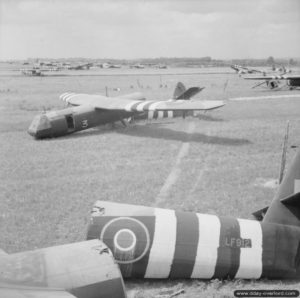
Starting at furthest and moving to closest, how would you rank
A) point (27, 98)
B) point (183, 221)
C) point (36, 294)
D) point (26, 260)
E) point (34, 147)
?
1. point (27, 98)
2. point (34, 147)
3. point (183, 221)
4. point (26, 260)
5. point (36, 294)

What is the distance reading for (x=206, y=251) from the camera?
280 inches

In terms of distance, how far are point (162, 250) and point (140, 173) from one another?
682 centimetres

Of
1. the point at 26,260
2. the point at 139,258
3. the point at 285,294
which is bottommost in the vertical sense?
the point at 285,294

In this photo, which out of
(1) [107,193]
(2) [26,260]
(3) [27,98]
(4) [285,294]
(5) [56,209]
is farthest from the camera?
(3) [27,98]

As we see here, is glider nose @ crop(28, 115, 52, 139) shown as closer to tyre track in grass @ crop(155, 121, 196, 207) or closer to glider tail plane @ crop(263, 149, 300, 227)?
tyre track in grass @ crop(155, 121, 196, 207)

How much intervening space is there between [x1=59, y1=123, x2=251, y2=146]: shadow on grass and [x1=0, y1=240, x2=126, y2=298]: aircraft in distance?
40.3 ft

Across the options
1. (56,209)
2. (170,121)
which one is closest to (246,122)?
(170,121)

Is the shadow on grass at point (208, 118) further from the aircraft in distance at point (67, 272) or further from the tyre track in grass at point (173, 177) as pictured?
the aircraft in distance at point (67, 272)

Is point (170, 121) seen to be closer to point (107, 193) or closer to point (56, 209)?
point (107, 193)

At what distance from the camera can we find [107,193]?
12.0 m

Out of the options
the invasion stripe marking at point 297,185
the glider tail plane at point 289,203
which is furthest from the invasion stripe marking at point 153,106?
the invasion stripe marking at point 297,185

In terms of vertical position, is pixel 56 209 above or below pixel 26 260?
below

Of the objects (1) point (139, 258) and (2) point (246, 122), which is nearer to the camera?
(1) point (139, 258)

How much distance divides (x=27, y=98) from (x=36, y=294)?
31673 mm
